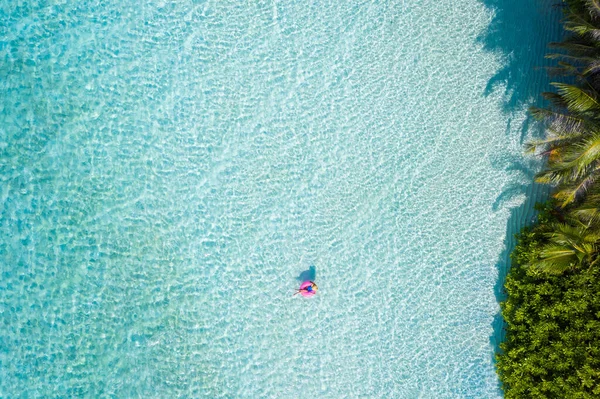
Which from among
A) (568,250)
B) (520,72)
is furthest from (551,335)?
(520,72)

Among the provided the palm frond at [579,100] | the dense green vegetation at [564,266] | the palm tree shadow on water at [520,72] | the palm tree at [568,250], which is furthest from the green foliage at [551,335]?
the palm frond at [579,100]

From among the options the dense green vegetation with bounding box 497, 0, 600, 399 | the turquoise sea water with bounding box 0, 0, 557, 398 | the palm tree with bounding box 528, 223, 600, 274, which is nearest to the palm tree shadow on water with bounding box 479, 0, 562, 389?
the turquoise sea water with bounding box 0, 0, 557, 398

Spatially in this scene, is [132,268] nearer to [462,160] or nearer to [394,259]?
[394,259]

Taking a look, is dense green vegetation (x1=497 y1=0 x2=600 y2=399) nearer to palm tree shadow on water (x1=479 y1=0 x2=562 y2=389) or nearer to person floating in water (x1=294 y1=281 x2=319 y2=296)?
palm tree shadow on water (x1=479 y1=0 x2=562 y2=389)

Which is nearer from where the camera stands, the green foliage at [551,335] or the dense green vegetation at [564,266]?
the dense green vegetation at [564,266]

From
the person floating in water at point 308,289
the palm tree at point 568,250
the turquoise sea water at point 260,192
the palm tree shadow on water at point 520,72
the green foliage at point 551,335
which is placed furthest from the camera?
the palm tree shadow on water at point 520,72

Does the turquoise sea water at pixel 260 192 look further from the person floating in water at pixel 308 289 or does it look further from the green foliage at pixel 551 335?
the green foliage at pixel 551 335
